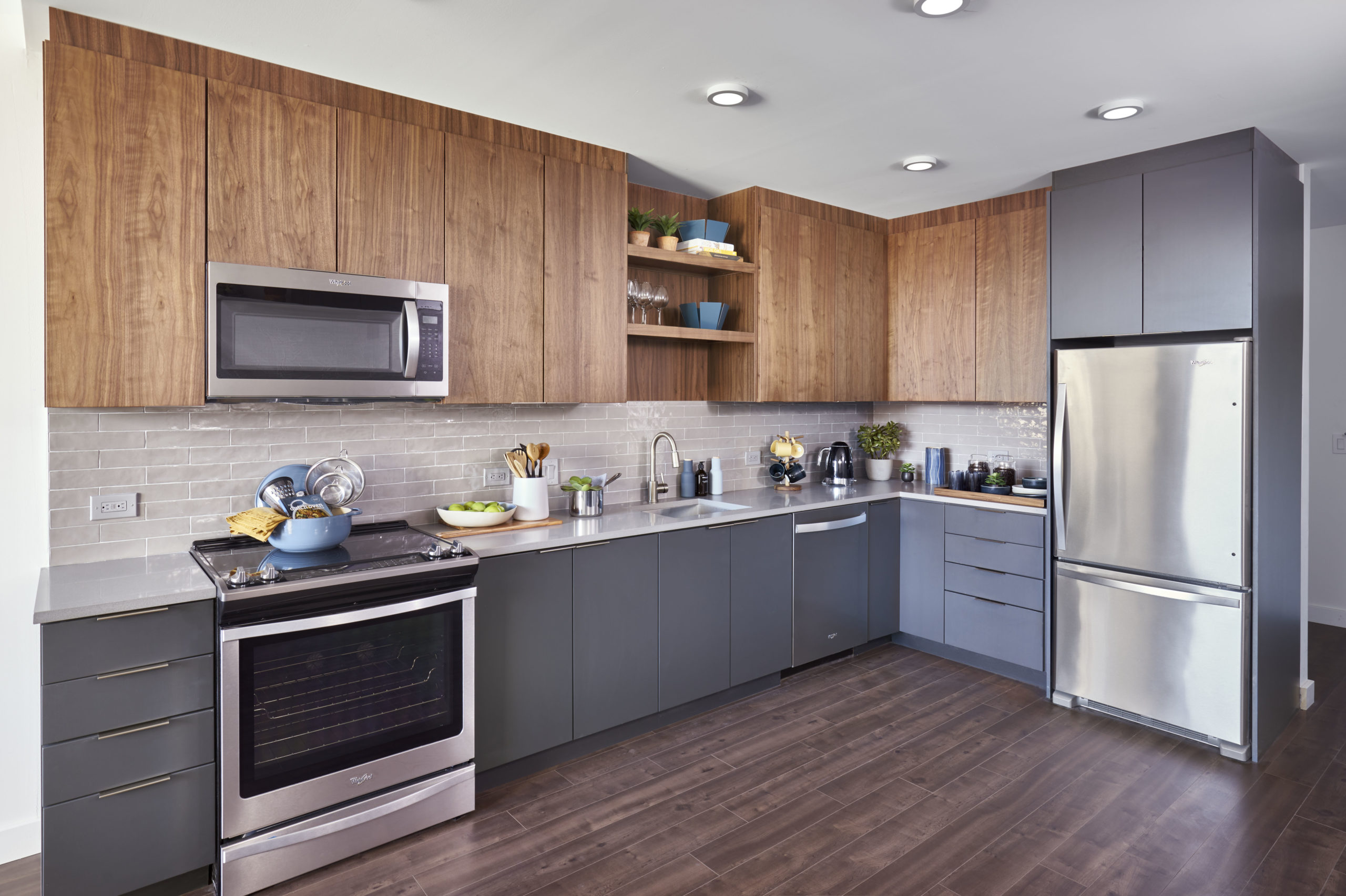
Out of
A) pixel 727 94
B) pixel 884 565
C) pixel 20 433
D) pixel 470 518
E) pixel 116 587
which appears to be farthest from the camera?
pixel 884 565

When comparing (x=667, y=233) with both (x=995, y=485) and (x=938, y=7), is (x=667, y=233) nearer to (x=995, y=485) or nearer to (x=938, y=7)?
(x=938, y=7)

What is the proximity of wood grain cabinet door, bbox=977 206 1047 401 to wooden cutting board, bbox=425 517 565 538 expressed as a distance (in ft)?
8.43

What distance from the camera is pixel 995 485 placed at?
13.9ft

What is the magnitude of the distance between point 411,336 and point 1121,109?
2802mm

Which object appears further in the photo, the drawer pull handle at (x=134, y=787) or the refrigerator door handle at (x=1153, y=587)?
the refrigerator door handle at (x=1153, y=587)

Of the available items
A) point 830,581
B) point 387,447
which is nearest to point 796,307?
point 830,581

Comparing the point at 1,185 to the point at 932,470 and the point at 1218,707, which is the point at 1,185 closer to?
the point at 932,470

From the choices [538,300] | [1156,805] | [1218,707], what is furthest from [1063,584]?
[538,300]

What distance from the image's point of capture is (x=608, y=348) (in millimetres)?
3461

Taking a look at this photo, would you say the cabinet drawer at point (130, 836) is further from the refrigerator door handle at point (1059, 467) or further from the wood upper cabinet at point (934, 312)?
the wood upper cabinet at point (934, 312)

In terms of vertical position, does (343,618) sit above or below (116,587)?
below

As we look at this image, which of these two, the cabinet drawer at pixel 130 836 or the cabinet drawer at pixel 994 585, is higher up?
the cabinet drawer at pixel 994 585

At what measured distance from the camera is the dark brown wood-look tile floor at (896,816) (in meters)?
2.34

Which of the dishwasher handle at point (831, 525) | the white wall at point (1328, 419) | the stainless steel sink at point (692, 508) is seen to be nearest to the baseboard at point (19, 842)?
the stainless steel sink at point (692, 508)
